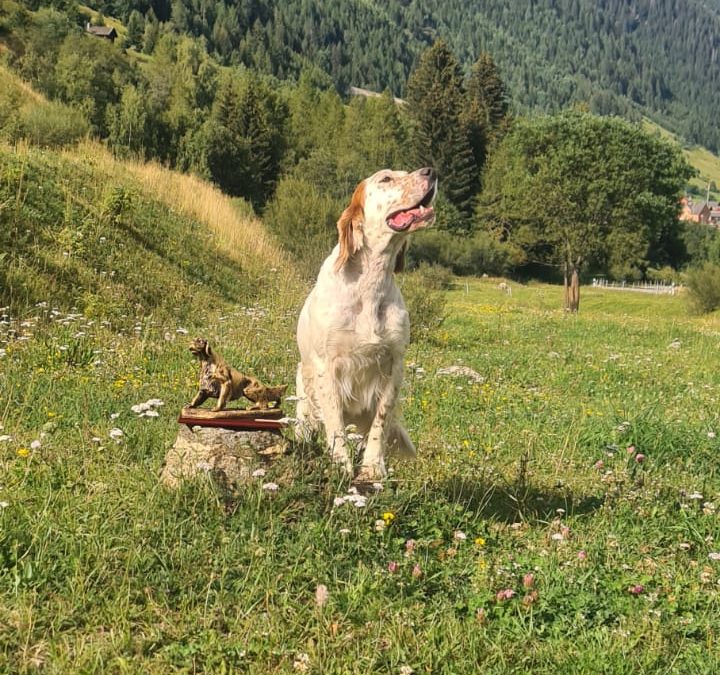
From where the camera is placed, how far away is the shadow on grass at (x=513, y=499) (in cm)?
421

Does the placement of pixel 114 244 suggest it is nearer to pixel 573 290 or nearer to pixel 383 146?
pixel 573 290

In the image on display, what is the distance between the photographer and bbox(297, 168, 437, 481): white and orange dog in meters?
3.93

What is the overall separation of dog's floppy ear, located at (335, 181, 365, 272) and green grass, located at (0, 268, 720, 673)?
1022 mm

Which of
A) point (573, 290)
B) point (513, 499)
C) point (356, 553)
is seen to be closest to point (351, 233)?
point (356, 553)

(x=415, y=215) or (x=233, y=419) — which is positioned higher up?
(x=415, y=215)

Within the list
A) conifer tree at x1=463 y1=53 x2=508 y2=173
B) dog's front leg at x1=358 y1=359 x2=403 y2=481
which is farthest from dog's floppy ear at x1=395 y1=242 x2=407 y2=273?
conifer tree at x1=463 y1=53 x2=508 y2=173

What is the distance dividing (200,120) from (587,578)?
52.1 meters

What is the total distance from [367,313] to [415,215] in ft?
1.86

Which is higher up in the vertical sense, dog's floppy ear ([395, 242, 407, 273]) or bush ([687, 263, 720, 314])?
dog's floppy ear ([395, 242, 407, 273])

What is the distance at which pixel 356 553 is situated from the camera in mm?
3305

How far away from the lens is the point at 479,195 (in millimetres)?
58719

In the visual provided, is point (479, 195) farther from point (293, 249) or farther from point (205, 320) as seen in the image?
point (205, 320)

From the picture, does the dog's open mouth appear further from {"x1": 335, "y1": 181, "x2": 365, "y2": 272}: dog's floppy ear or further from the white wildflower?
the white wildflower

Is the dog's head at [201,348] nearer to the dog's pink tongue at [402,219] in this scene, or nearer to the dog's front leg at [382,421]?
the dog's front leg at [382,421]
